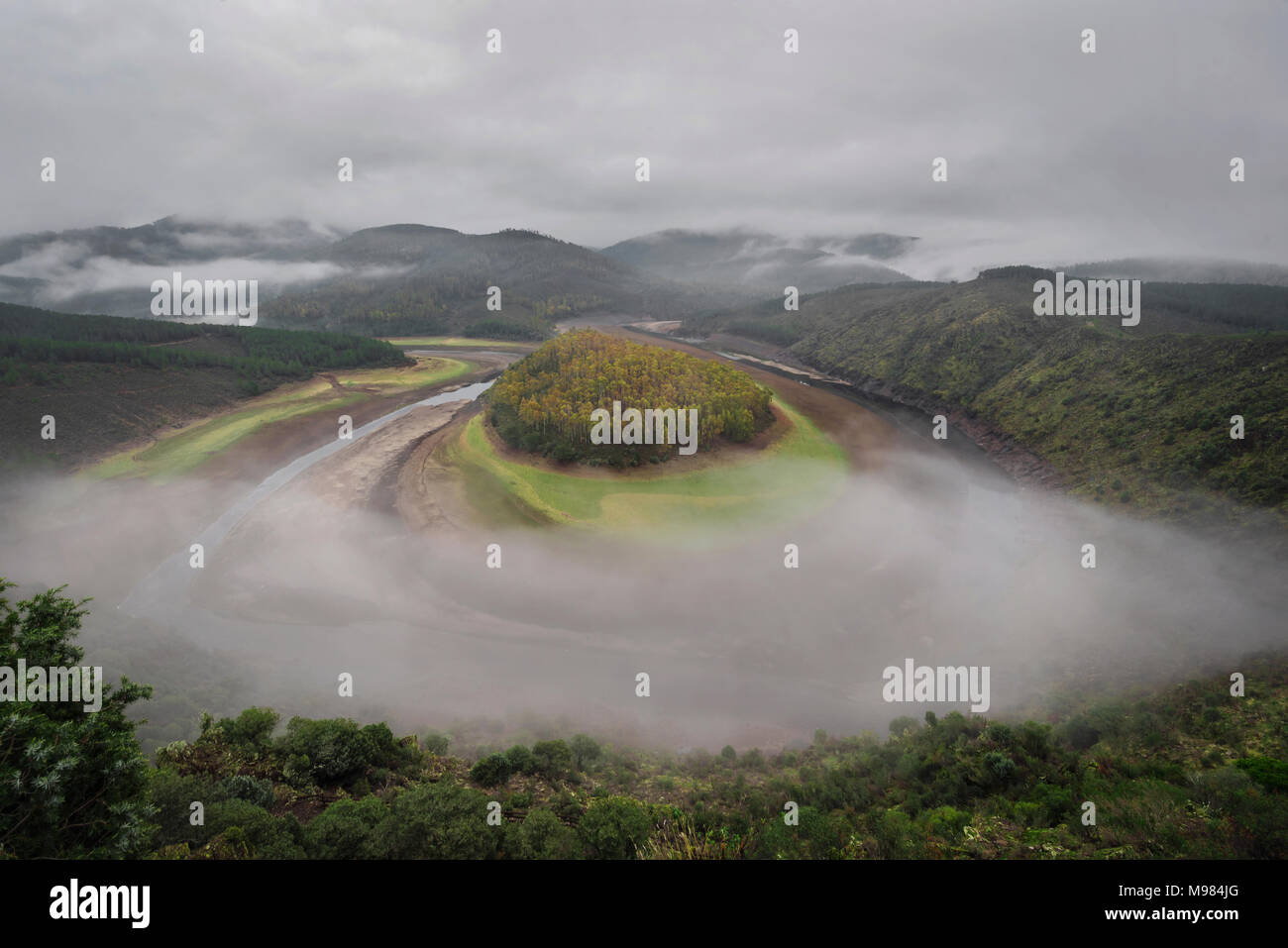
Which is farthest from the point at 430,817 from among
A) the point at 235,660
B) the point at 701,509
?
the point at 701,509

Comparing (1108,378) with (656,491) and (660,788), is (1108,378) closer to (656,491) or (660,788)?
(656,491)

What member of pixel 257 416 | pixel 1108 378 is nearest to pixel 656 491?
pixel 1108 378

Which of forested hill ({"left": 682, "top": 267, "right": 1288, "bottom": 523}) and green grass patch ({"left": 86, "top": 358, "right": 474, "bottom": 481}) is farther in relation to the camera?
green grass patch ({"left": 86, "top": 358, "right": 474, "bottom": 481})

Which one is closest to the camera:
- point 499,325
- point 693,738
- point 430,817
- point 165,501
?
point 430,817

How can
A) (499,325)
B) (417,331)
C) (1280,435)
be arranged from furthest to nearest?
(417,331) < (499,325) < (1280,435)

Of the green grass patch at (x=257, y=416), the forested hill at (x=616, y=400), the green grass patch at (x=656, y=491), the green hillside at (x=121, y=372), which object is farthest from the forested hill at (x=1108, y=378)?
the green hillside at (x=121, y=372)

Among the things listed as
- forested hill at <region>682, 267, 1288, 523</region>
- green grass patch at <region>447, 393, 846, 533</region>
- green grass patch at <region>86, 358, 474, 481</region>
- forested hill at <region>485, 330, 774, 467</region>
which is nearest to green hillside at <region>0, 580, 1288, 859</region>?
green grass patch at <region>447, 393, 846, 533</region>

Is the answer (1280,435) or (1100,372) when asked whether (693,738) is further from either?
(1100,372)

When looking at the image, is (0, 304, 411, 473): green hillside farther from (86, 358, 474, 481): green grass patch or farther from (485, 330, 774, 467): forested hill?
(485, 330, 774, 467): forested hill
